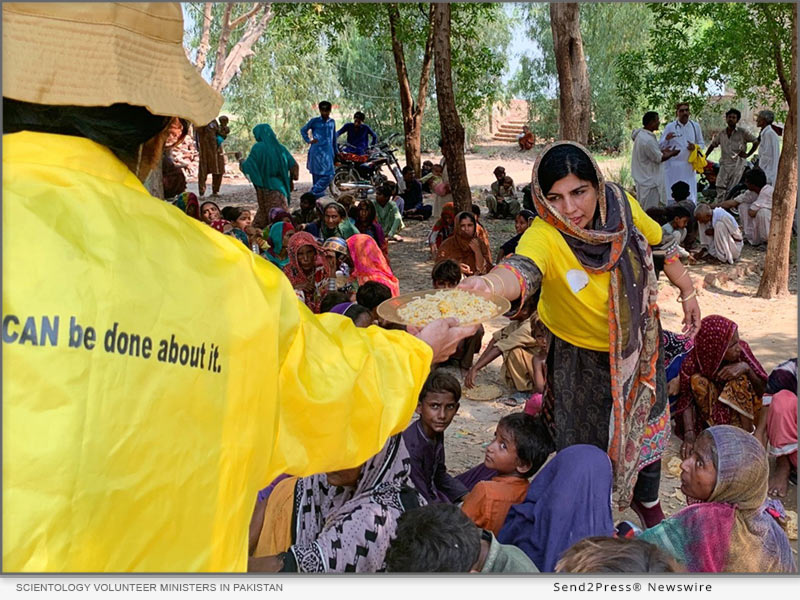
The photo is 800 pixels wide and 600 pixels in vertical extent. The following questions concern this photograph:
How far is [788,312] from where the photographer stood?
754 cm

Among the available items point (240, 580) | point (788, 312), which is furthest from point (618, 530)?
point (788, 312)

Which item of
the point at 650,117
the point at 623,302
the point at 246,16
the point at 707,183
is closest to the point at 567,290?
the point at 623,302

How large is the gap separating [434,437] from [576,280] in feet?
4.11

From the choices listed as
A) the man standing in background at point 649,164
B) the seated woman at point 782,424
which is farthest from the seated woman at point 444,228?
the seated woman at point 782,424

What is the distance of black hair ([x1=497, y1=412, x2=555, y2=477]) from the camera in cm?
341

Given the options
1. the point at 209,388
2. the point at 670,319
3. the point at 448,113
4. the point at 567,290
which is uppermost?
the point at 448,113

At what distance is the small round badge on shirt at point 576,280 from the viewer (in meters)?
3.05

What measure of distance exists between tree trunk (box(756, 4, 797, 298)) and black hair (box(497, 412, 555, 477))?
15.5 ft

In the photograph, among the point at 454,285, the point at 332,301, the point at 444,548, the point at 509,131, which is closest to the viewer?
the point at 444,548

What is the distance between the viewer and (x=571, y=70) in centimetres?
779

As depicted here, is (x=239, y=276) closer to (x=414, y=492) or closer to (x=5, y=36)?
(x=5, y=36)

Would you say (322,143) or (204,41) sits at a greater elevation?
(204,41)

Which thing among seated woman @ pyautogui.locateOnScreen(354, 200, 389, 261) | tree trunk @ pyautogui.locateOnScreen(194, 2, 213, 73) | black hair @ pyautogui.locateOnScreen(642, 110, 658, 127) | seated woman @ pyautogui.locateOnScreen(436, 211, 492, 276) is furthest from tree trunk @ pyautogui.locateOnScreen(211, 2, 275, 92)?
seated woman @ pyautogui.locateOnScreen(436, 211, 492, 276)

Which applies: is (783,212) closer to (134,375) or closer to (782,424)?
(782,424)
